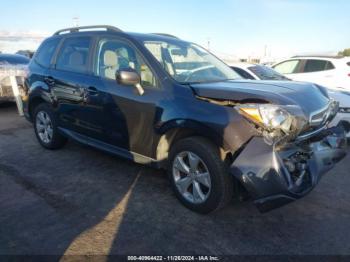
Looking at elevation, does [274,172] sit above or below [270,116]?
below

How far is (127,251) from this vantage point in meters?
2.68

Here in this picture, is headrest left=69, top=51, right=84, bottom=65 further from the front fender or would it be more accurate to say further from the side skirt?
the front fender

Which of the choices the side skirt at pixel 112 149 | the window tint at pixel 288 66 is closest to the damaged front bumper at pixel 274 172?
the side skirt at pixel 112 149

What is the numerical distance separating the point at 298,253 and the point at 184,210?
1161 mm

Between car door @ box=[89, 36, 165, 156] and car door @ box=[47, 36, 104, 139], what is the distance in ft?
0.52

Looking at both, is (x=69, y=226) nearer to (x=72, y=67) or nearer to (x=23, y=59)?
(x=72, y=67)

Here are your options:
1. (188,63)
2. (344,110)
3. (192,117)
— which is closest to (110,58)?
(188,63)

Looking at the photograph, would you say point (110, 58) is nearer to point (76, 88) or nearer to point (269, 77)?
point (76, 88)

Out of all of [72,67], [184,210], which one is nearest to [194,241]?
[184,210]

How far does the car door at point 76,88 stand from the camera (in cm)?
409

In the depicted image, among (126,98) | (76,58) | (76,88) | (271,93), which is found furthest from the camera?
(76,58)

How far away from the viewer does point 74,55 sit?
451cm

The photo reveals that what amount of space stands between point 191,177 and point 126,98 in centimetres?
116

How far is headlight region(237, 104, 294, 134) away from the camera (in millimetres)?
2744
